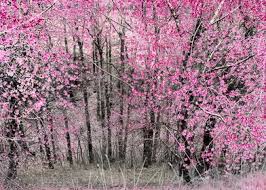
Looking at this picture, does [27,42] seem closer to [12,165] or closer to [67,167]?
[12,165]

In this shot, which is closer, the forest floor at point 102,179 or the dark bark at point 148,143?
the forest floor at point 102,179

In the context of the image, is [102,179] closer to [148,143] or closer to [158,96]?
[158,96]

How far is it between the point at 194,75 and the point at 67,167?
39.0ft

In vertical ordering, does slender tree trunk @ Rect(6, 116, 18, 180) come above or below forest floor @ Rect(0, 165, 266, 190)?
above

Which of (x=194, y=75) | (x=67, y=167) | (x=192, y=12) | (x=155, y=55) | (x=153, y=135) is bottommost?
(x=67, y=167)

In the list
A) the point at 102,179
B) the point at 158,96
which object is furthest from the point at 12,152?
the point at 158,96

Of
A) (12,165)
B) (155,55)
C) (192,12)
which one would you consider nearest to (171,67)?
(155,55)

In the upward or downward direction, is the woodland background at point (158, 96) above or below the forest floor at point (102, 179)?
above

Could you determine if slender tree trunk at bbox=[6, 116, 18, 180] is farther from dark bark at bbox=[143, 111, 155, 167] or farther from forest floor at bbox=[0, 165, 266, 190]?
dark bark at bbox=[143, 111, 155, 167]

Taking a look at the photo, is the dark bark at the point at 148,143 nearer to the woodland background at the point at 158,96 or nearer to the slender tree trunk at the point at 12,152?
the woodland background at the point at 158,96

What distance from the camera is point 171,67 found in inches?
779

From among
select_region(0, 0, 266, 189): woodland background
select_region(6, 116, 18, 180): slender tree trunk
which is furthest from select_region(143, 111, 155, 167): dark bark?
select_region(6, 116, 18, 180): slender tree trunk

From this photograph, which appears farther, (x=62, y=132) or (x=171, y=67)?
(x=62, y=132)

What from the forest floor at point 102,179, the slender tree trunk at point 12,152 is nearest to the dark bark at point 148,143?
the forest floor at point 102,179
